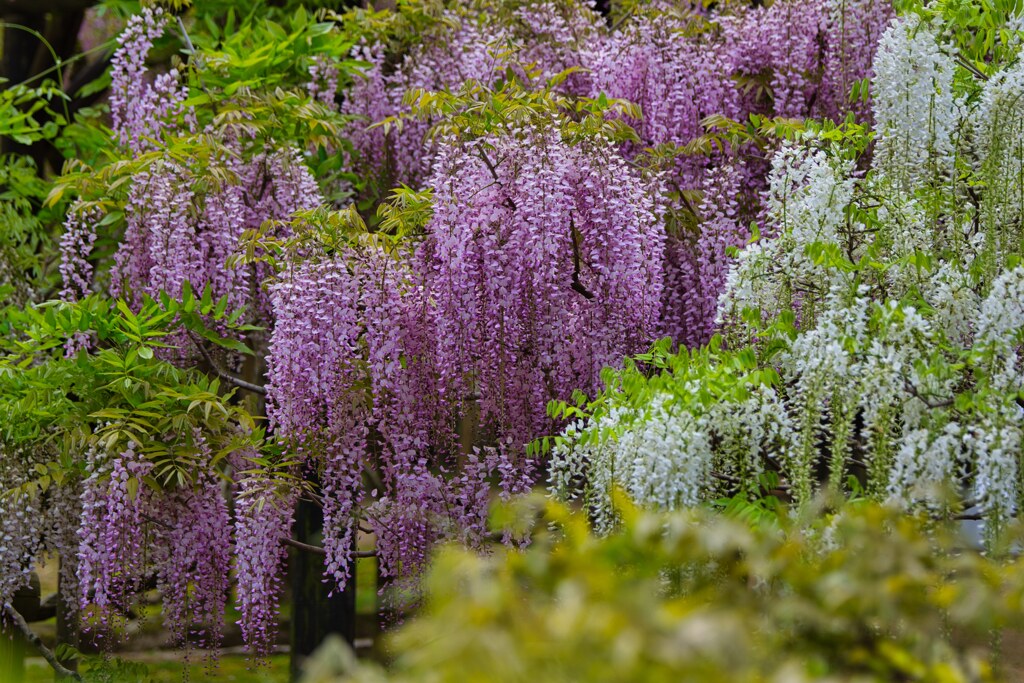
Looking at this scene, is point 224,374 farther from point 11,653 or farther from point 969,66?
point 969,66

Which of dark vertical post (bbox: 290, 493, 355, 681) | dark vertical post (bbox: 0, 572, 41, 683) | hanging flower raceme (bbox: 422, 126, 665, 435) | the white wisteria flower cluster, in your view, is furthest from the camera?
dark vertical post (bbox: 290, 493, 355, 681)

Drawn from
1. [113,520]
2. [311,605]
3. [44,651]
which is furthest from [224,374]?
[44,651]

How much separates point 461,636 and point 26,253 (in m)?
5.57

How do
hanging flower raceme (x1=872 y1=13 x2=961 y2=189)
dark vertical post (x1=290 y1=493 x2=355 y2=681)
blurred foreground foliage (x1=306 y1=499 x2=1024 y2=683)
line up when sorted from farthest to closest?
dark vertical post (x1=290 y1=493 x2=355 y2=681), hanging flower raceme (x1=872 y1=13 x2=961 y2=189), blurred foreground foliage (x1=306 y1=499 x2=1024 y2=683)

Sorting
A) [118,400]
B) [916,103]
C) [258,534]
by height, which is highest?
[916,103]

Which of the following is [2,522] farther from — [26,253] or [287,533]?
[26,253]

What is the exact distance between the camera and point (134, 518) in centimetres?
491

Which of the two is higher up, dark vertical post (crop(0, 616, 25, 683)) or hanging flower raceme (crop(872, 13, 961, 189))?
hanging flower raceme (crop(872, 13, 961, 189))

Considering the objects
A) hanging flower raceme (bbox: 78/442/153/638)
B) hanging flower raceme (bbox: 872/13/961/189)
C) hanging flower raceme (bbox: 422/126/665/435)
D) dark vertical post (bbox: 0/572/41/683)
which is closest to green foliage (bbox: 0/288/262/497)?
hanging flower raceme (bbox: 78/442/153/638)

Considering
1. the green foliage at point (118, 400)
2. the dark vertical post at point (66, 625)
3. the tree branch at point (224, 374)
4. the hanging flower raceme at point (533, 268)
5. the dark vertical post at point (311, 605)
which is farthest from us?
the dark vertical post at point (311, 605)

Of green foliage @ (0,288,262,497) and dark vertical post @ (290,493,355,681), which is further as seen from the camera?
dark vertical post @ (290,493,355,681)

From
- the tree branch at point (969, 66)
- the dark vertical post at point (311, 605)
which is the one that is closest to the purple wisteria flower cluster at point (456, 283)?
the dark vertical post at point (311, 605)

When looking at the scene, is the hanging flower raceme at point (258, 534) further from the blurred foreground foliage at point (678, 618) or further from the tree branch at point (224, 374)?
the blurred foreground foliage at point (678, 618)

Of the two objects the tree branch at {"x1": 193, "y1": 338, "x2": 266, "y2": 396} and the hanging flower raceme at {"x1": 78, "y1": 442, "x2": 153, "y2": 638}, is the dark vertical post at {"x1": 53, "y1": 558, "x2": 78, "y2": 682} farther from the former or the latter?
the tree branch at {"x1": 193, "y1": 338, "x2": 266, "y2": 396}
